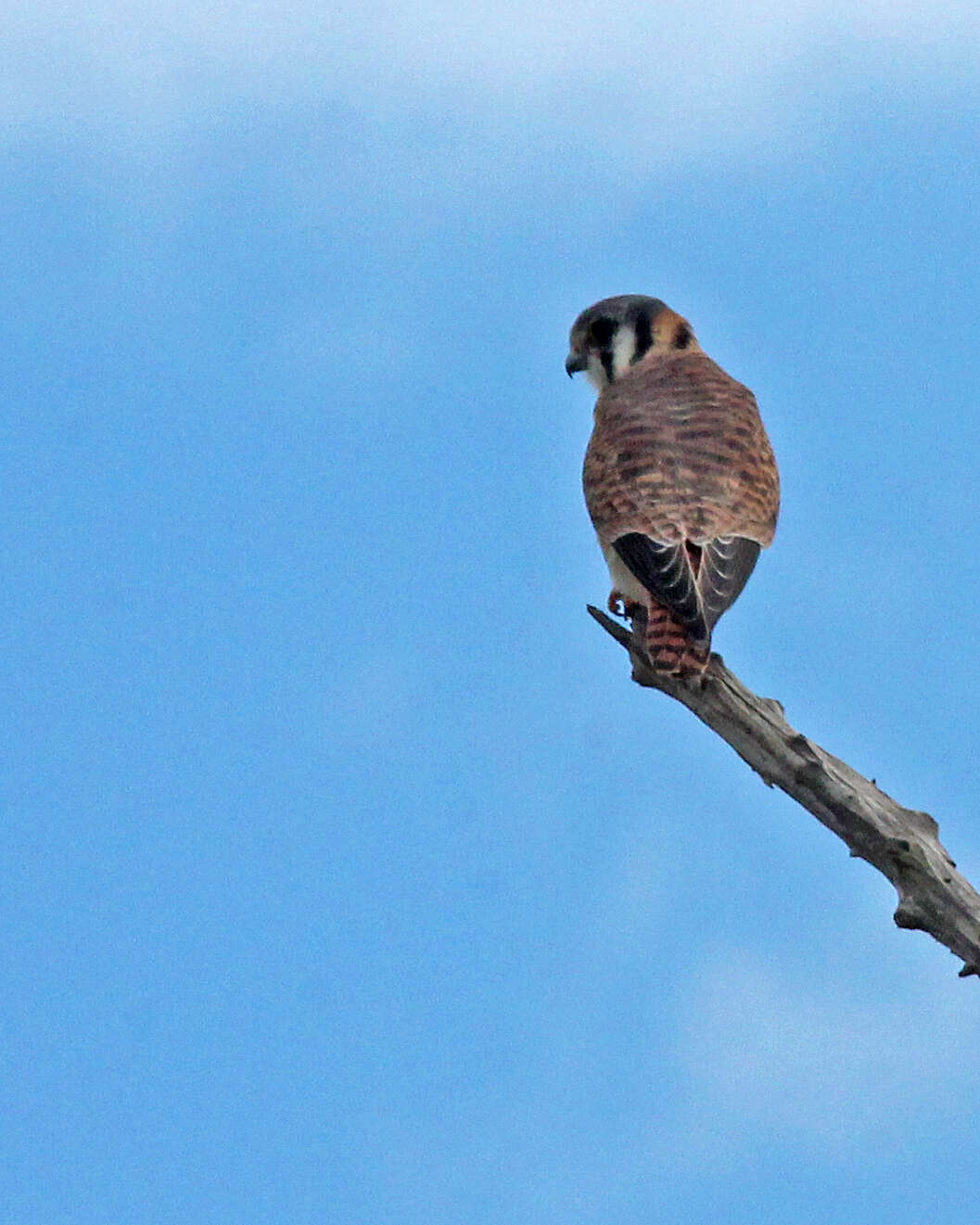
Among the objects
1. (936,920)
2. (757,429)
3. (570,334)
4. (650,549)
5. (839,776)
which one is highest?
(570,334)

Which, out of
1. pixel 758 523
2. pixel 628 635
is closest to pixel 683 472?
pixel 758 523

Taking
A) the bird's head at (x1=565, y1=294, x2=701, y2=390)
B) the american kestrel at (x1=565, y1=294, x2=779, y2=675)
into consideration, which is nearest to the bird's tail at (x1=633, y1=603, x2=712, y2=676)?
the american kestrel at (x1=565, y1=294, x2=779, y2=675)

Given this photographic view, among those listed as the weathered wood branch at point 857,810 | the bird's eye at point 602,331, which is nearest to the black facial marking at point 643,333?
the bird's eye at point 602,331

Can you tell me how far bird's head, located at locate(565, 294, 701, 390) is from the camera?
773 centimetres

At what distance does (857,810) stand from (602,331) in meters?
3.20

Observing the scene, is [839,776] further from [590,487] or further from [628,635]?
[590,487]

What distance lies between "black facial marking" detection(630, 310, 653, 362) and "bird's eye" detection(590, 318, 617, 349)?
12 centimetres

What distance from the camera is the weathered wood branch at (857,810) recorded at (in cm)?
509

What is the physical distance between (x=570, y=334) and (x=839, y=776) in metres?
3.17

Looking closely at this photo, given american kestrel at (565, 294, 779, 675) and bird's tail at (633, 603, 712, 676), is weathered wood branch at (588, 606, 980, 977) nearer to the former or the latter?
bird's tail at (633, 603, 712, 676)

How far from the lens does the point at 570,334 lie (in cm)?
784

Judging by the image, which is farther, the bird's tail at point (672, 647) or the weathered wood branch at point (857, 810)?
the bird's tail at point (672, 647)

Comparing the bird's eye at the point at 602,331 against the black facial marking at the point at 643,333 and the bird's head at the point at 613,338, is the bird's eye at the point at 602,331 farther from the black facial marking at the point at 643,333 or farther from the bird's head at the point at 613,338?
the black facial marking at the point at 643,333

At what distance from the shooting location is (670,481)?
644 cm
